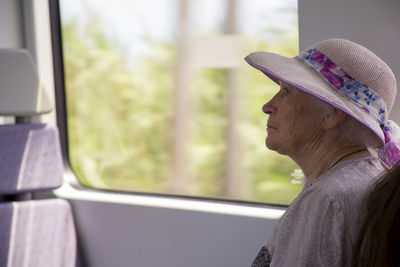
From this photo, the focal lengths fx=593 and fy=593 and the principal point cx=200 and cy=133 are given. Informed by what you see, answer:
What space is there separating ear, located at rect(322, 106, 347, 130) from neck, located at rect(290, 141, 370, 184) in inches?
2.0

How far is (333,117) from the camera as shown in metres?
1.52

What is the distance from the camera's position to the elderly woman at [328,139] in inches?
50.9

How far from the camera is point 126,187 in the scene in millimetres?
3260

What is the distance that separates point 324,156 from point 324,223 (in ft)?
0.94

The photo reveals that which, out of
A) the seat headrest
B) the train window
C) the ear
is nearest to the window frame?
the train window

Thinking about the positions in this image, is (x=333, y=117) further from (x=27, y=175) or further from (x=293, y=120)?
(x=27, y=175)

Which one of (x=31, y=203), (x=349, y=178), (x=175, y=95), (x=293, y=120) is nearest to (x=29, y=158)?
(x=31, y=203)

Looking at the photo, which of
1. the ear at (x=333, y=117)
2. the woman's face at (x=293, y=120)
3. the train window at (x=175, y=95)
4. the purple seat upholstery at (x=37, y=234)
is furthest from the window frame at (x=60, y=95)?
the ear at (x=333, y=117)

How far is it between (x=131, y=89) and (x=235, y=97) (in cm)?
69

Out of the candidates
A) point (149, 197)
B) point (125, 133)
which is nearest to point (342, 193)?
point (149, 197)

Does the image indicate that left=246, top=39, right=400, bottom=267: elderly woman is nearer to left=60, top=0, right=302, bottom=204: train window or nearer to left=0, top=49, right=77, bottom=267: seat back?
left=60, top=0, right=302, bottom=204: train window

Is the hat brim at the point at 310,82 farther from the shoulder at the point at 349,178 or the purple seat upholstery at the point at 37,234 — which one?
the purple seat upholstery at the point at 37,234

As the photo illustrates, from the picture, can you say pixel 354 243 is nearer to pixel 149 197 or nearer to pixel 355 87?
pixel 355 87

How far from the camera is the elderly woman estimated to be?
129cm
